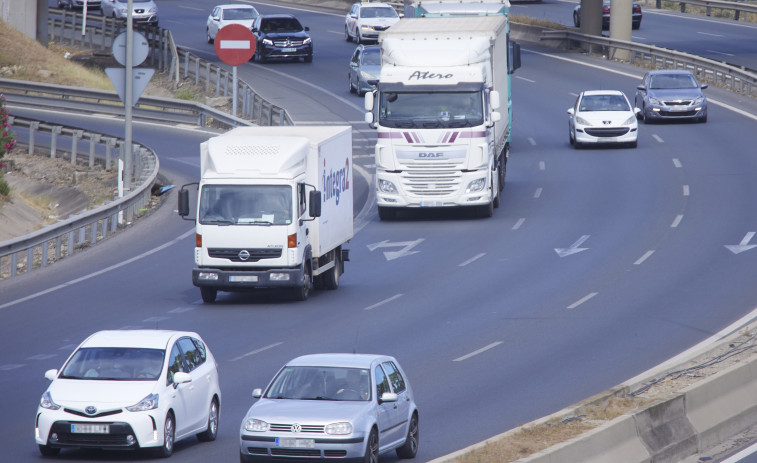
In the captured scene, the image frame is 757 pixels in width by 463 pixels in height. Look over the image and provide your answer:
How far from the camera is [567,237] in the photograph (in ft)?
97.2


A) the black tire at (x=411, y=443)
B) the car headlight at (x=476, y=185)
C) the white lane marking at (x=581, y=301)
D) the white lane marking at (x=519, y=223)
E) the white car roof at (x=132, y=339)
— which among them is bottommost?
the white lane marking at (x=519, y=223)

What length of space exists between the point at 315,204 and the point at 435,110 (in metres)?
8.57

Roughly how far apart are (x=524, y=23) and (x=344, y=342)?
168 ft

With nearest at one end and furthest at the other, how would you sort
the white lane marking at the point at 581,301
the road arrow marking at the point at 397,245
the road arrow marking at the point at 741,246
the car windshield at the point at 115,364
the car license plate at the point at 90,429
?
the car license plate at the point at 90,429 < the car windshield at the point at 115,364 < the white lane marking at the point at 581,301 < the road arrow marking at the point at 741,246 < the road arrow marking at the point at 397,245

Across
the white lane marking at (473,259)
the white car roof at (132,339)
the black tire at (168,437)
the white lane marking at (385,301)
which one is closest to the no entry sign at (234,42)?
the white lane marking at (473,259)

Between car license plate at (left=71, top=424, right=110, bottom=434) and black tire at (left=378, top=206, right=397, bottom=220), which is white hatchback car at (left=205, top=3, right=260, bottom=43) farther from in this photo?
car license plate at (left=71, top=424, right=110, bottom=434)

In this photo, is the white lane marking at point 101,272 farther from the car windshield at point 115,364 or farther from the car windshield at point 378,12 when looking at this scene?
the car windshield at point 378,12

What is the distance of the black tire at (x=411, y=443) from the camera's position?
45.0 feet

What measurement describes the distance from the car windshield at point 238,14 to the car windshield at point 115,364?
51.1 m

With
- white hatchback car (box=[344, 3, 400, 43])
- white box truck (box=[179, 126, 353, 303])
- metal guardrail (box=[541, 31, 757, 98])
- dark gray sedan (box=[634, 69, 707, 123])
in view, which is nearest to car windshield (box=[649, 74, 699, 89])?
dark gray sedan (box=[634, 69, 707, 123])

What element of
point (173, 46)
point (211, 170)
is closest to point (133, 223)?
point (211, 170)

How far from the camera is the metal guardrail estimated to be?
52.1 meters

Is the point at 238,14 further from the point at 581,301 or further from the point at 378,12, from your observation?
the point at 581,301

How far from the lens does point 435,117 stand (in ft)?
102
